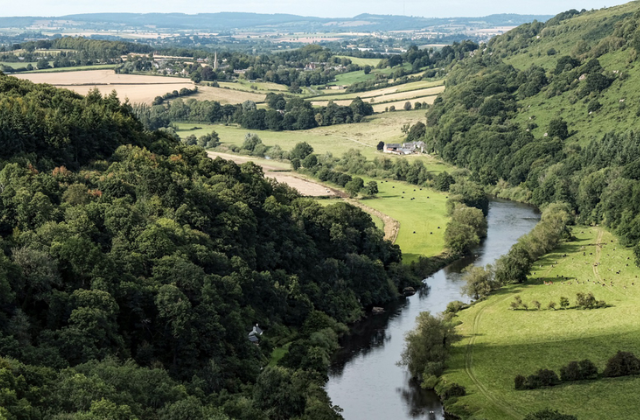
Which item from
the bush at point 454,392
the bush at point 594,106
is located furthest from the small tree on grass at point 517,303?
the bush at point 594,106

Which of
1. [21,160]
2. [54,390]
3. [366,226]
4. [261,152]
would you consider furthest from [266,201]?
[261,152]

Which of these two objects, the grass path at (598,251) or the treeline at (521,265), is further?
the grass path at (598,251)

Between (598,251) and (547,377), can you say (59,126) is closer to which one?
(547,377)

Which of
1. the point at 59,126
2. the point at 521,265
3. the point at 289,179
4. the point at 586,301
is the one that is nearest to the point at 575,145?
the point at 289,179

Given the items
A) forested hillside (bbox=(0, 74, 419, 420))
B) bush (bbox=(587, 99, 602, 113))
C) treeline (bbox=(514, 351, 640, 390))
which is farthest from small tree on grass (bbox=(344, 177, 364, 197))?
treeline (bbox=(514, 351, 640, 390))

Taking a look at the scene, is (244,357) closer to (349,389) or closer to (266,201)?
(349,389)

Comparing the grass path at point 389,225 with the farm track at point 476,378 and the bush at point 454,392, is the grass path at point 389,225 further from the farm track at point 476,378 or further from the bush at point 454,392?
the bush at point 454,392
